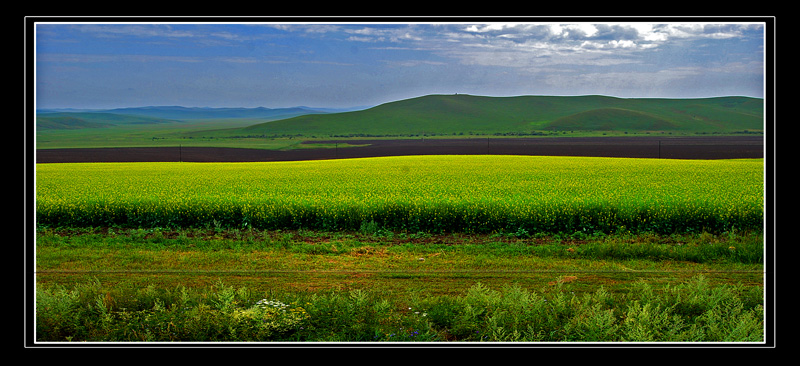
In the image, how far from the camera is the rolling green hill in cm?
10446

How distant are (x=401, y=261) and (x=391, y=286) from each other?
1.60 metres

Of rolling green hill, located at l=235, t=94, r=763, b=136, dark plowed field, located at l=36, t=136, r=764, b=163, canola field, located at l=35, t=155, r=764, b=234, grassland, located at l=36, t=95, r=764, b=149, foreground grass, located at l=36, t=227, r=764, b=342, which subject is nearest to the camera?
foreground grass, located at l=36, t=227, r=764, b=342

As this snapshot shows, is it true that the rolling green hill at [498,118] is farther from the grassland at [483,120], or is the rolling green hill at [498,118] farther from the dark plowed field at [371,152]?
the dark plowed field at [371,152]

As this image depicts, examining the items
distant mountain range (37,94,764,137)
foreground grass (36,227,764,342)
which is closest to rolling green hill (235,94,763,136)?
distant mountain range (37,94,764,137)

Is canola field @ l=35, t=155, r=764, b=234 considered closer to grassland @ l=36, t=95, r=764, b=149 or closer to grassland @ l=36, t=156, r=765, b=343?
grassland @ l=36, t=156, r=765, b=343

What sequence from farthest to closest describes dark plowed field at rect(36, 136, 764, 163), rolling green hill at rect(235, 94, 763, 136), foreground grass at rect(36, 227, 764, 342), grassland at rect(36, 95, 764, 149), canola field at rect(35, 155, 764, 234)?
rolling green hill at rect(235, 94, 763, 136), grassland at rect(36, 95, 764, 149), dark plowed field at rect(36, 136, 764, 163), canola field at rect(35, 155, 764, 234), foreground grass at rect(36, 227, 764, 342)

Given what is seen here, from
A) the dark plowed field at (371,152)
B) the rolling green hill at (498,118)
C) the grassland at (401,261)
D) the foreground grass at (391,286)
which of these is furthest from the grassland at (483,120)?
the foreground grass at (391,286)

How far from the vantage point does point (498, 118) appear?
119250 mm

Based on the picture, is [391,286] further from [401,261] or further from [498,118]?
[498,118]

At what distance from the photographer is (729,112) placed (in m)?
68.2

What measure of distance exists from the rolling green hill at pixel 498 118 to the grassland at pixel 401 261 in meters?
86.2

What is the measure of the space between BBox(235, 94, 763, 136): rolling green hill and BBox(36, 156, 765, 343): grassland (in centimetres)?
8617

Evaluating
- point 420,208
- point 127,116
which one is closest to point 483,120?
point 127,116

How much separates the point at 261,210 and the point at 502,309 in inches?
284
